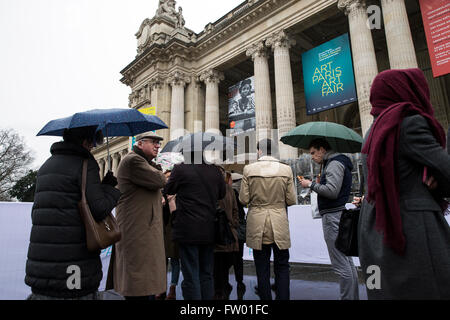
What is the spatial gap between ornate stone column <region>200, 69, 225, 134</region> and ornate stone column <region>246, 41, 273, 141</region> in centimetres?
373

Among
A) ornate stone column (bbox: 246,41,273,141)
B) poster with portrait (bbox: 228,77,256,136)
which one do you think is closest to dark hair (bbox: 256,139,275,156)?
ornate stone column (bbox: 246,41,273,141)

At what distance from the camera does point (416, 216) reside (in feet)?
4.64

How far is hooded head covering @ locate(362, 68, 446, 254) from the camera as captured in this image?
56.3 inches

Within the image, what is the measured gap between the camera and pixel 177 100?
65.5 feet

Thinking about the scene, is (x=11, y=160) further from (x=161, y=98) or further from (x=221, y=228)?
(x=221, y=228)

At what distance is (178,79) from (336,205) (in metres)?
18.9

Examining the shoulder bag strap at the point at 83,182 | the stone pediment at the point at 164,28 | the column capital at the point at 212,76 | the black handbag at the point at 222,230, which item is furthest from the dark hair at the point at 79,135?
the stone pediment at the point at 164,28

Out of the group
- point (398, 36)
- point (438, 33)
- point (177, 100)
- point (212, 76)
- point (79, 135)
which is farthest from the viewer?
point (177, 100)

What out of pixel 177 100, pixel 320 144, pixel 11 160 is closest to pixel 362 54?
pixel 320 144

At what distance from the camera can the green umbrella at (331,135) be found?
11.4 ft

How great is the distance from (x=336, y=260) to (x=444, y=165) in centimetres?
185

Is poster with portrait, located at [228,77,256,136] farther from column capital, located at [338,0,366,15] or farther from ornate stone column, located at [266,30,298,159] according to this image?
column capital, located at [338,0,366,15]

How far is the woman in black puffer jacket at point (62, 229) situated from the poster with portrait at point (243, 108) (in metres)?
14.2
